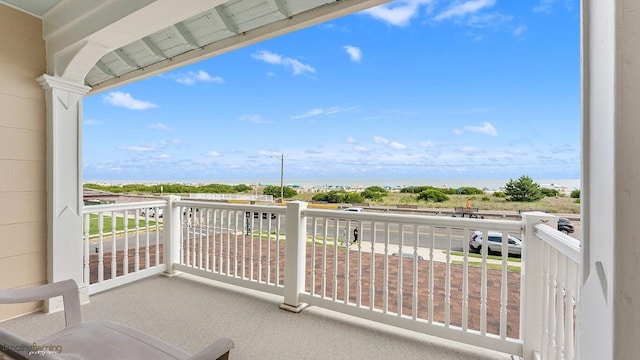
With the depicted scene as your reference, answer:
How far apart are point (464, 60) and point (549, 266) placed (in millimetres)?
11148

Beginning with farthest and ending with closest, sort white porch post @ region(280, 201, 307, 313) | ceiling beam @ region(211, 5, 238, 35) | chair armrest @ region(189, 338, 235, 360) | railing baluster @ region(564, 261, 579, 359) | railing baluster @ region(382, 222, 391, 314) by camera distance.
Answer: white porch post @ region(280, 201, 307, 313)
railing baluster @ region(382, 222, 391, 314)
ceiling beam @ region(211, 5, 238, 35)
railing baluster @ region(564, 261, 579, 359)
chair armrest @ region(189, 338, 235, 360)

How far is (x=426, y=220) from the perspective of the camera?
7.14ft

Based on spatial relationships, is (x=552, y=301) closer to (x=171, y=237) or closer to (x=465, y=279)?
(x=465, y=279)

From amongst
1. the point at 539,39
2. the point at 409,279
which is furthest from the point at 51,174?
the point at 539,39

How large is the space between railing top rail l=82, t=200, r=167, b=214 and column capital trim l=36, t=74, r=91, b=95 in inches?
43.8

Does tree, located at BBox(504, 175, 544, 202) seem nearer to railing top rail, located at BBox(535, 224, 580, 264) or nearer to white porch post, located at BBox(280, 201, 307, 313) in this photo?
railing top rail, located at BBox(535, 224, 580, 264)

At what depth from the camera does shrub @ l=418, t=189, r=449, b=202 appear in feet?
10.7

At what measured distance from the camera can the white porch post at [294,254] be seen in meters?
2.67

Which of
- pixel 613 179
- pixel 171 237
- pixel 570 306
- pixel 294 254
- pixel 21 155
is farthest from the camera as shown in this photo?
pixel 171 237

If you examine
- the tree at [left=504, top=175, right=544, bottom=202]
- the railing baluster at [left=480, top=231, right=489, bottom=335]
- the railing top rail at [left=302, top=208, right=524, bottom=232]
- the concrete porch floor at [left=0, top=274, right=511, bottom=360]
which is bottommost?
the concrete porch floor at [left=0, top=274, right=511, bottom=360]

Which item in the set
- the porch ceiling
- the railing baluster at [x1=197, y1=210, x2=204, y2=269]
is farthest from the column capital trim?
the railing baluster at [x1=197, y1=210, x2=204, y2=269]

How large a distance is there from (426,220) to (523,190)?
171cm

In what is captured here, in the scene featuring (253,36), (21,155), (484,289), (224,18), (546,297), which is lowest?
(484,289)

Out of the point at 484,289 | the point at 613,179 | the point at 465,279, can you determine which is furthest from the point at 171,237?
the point at 613,179
